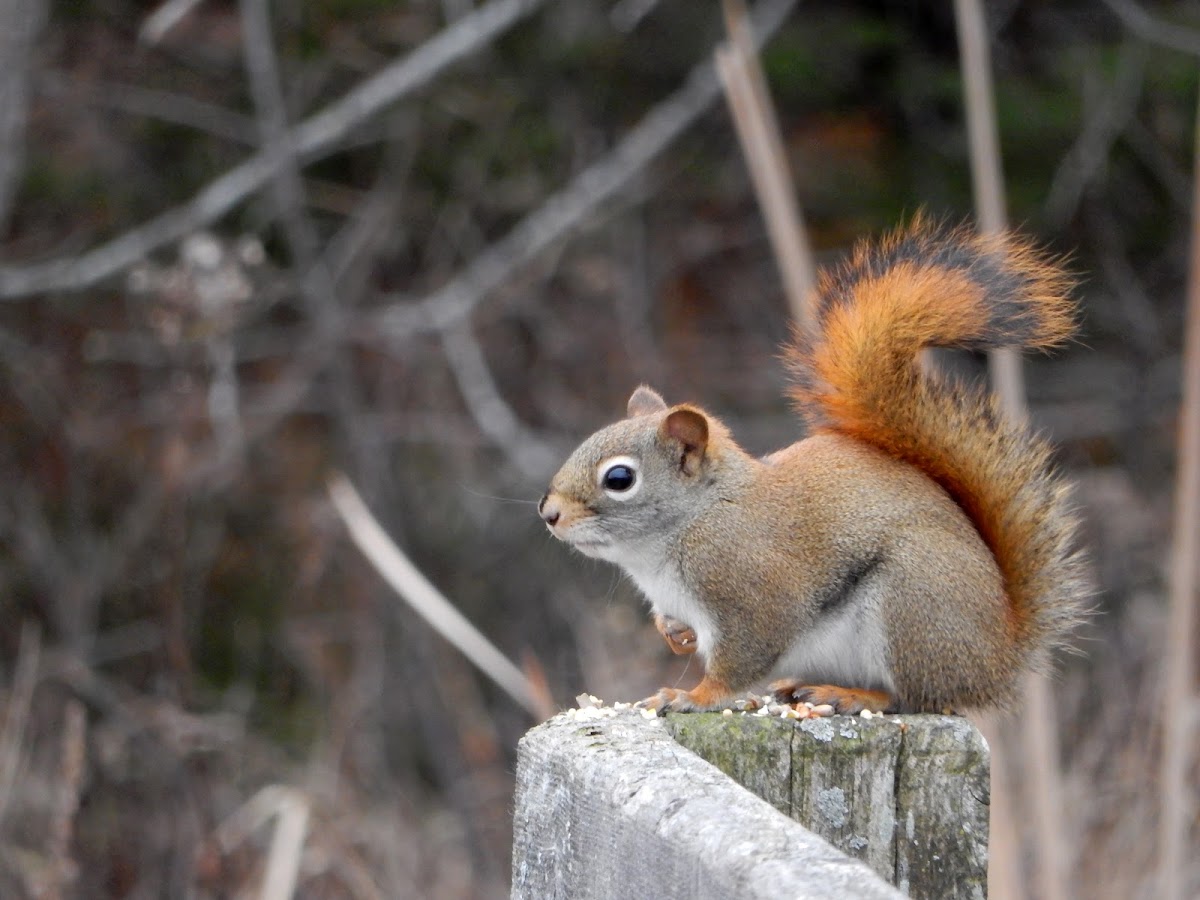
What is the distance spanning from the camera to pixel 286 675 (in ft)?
16.1

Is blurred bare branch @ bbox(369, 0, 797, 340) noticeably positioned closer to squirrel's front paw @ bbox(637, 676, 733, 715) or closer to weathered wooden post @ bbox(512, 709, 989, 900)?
squirrel's front paw @ bbox(637, 676, 733, 715)

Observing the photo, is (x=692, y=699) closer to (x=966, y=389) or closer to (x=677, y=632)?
(x=677, y=632)

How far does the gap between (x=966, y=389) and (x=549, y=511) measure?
1.77ft

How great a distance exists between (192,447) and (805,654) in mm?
3338

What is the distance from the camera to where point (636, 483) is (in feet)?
6.63

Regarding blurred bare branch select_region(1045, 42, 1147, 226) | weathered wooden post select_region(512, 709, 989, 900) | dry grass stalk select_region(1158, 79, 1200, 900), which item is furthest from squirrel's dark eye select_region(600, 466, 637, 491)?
blurred bare branch select_region(1045, 42, 1147, 226)

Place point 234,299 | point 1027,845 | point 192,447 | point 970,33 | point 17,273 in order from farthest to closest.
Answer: point 192,447 → point 17,273 → point 234,299 → point 1027,845 → point 970,33

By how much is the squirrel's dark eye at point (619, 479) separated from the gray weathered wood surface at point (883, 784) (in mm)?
703

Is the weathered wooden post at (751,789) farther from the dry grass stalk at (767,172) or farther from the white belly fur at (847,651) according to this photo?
the dry grass stalk at (767,172)

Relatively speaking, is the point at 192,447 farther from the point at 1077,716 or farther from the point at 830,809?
the point at 830,809

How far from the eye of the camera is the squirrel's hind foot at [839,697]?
5.72 feet

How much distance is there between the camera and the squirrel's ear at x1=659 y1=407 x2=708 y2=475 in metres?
1.97

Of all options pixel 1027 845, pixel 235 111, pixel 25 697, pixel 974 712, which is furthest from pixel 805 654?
pixel 235 111

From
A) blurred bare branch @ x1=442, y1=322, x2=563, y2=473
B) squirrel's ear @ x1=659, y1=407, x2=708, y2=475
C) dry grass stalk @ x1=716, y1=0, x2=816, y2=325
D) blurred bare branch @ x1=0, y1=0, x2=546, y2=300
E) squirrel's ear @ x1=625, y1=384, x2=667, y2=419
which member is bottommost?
squirrel's ear @ x1=659, y1=407, x2=708, y2=475
